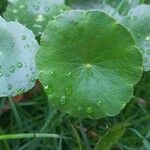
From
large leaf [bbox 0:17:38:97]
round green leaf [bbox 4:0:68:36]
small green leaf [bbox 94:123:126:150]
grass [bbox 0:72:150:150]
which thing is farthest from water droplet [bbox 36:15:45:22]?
small green leaf [bbox 94:123:126:150]

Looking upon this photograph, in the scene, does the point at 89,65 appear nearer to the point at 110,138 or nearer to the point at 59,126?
the point at 110,138

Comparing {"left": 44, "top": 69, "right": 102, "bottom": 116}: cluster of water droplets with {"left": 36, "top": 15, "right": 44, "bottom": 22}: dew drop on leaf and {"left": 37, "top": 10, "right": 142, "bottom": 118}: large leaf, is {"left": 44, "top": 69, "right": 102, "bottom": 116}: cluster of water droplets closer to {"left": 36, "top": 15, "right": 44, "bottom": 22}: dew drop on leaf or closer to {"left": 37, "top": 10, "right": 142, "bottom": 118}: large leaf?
{"left": 37, "top": 10, "right": 142, "bottom": 118}: large leaf

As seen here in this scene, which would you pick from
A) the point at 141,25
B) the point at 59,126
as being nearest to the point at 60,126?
the point at 59,126

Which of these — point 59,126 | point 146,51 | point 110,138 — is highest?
point 146,51

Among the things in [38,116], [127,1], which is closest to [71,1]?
[127,1]

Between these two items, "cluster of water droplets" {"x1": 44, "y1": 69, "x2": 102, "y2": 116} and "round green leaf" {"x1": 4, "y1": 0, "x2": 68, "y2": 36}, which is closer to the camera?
"cluster of water droplets" {"x1": 44, "y1": 69, "x2": 102, "y2": 116}

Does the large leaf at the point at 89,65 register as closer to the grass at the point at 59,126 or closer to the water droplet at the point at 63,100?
the water droplet at the point at 63,100
